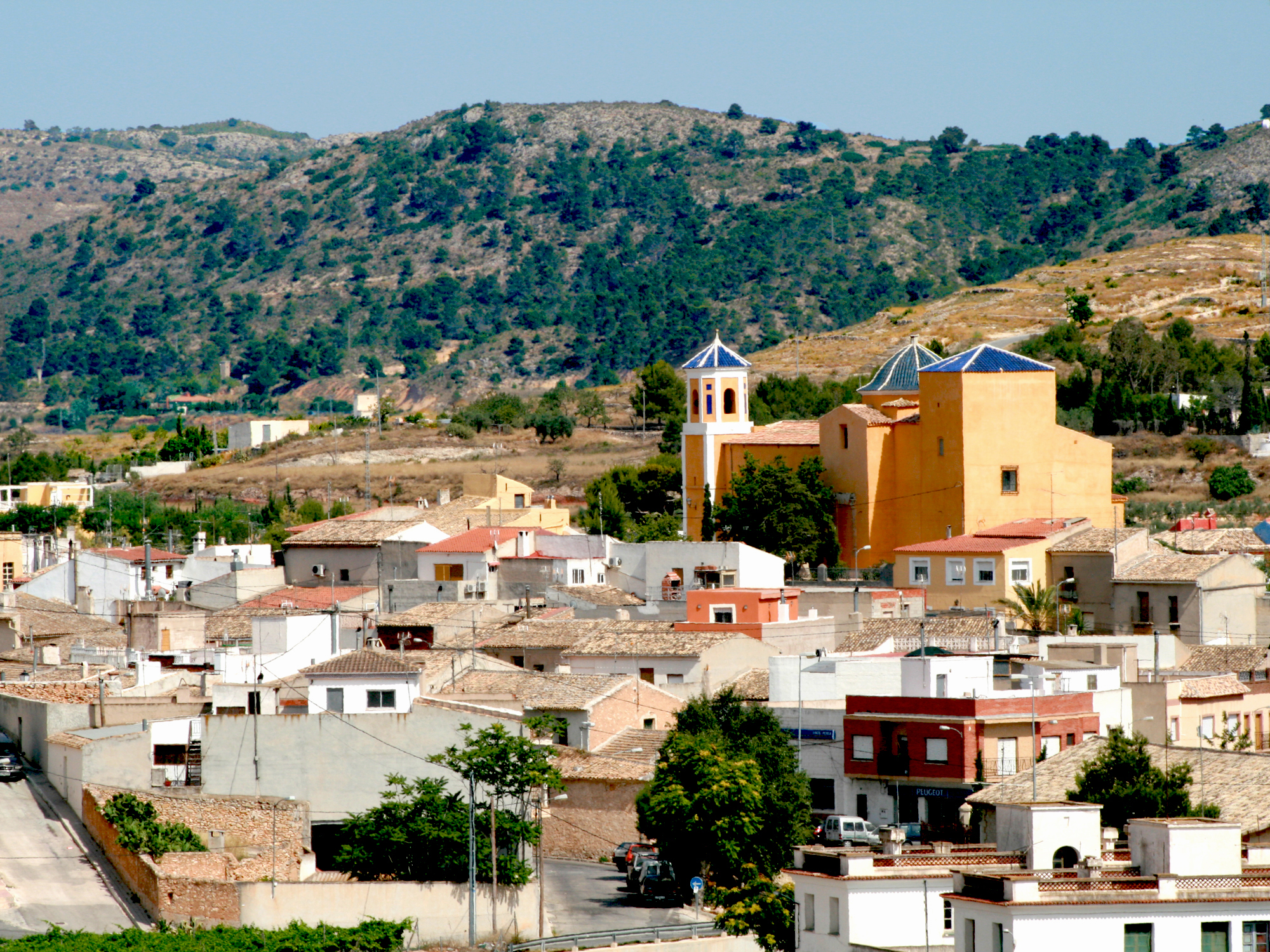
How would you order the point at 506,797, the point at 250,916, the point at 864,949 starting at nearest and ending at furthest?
1. the point at 864,949
2. the point at 250,916
3. the point at 506,797

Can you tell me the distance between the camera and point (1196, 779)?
90.4 ft

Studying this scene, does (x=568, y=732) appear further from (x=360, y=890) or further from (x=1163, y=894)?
(x=1163, y=894)

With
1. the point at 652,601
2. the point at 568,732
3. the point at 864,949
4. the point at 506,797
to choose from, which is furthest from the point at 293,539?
the point at 864,949

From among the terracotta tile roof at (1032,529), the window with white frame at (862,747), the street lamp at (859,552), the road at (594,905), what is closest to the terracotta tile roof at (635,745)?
the road at (594,905)

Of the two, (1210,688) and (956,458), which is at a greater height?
(956,458)

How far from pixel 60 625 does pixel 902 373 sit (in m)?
28.8

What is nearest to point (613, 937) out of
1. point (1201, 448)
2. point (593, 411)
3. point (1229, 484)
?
point (1229, 484)

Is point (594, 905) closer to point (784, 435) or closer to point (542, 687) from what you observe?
point (542, 687)

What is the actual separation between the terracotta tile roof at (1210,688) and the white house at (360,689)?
1248 centimetres

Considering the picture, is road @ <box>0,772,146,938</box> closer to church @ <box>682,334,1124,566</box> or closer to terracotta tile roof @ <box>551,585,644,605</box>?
terracotta tile roof @ <box>551,585,644,605</box>

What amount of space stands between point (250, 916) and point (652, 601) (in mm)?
25544

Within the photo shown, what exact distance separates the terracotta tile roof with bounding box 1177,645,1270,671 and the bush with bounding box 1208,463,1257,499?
1274 inches

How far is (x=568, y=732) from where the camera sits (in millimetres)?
34969

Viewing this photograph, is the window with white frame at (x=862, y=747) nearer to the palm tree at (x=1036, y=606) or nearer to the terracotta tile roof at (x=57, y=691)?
the terracotta tile roof at (x=57, y=691)
